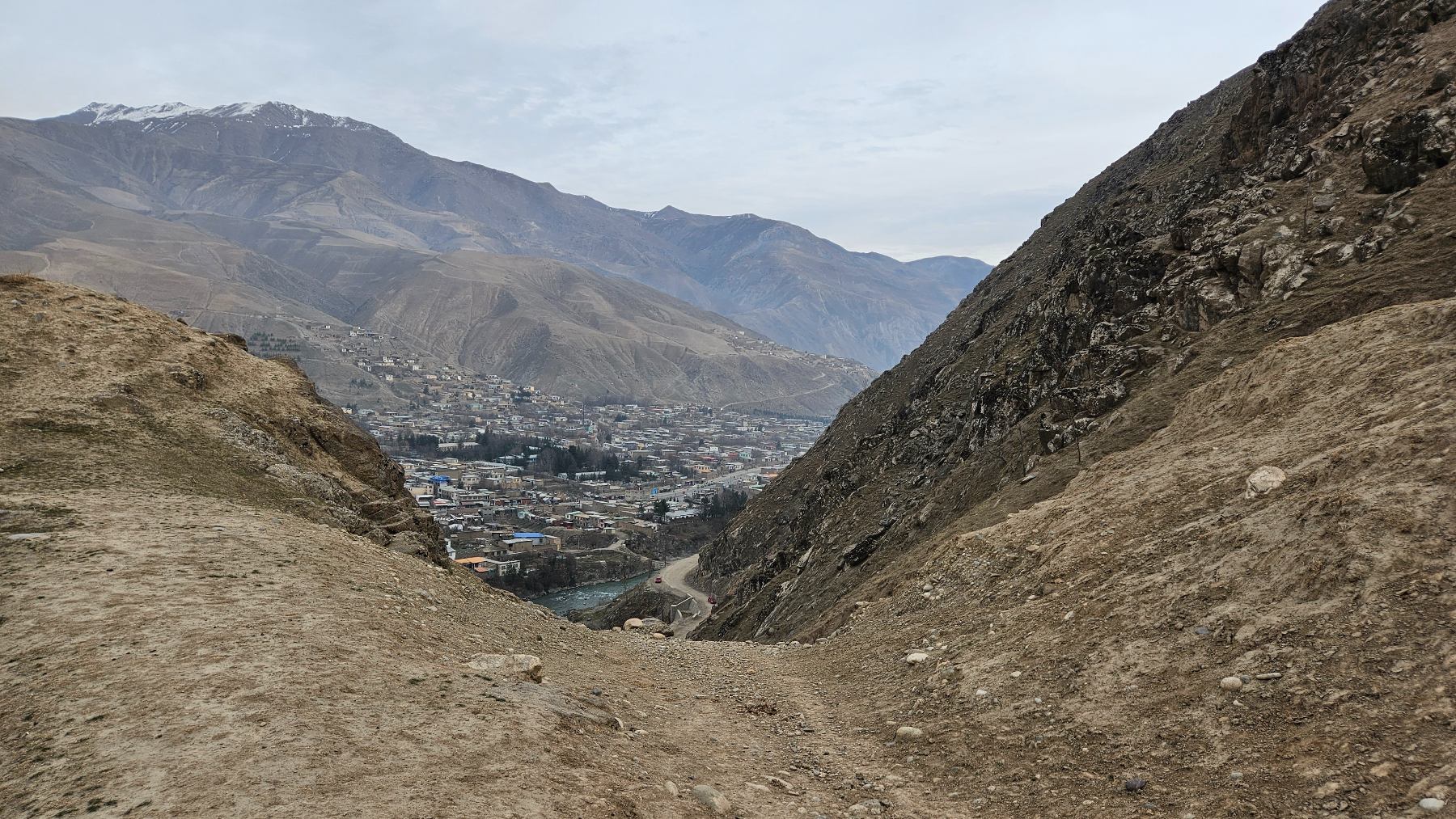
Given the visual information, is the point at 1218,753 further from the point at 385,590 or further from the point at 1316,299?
the point at 1316,299

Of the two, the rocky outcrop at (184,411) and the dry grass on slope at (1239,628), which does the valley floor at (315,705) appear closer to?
the dry grass on slope at (1239,628)

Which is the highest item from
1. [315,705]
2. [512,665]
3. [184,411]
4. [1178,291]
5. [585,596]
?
[1178,291]

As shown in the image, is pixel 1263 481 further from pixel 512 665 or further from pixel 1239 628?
pixel 512 665

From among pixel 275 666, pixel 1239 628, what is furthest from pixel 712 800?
pixel 1239 628

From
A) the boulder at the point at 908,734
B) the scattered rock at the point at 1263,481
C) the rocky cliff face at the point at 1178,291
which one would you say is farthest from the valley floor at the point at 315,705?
the rocky cliff face at the point at 1178,291

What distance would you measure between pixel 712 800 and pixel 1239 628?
6.21 metres

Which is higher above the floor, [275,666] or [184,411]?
[184,411]

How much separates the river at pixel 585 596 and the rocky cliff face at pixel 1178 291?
131 feet

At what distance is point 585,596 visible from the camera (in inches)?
3868

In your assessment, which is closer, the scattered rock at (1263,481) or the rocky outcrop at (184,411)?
the scattered rock at (1263,481)

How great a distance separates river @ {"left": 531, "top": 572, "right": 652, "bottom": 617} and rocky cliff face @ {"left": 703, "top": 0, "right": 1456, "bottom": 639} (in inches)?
1574

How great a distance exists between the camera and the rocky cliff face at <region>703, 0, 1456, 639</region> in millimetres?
20781

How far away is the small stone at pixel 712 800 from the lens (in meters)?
8.72

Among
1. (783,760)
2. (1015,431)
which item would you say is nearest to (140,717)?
(783,760)
